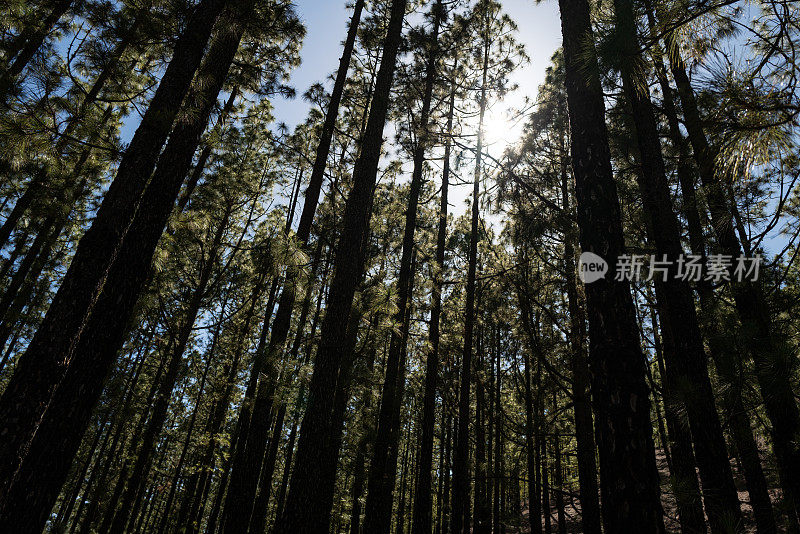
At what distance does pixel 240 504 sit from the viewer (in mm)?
6812

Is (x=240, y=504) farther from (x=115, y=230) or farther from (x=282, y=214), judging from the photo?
(x=282, y=214)

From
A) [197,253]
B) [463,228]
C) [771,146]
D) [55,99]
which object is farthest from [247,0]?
[463,228]

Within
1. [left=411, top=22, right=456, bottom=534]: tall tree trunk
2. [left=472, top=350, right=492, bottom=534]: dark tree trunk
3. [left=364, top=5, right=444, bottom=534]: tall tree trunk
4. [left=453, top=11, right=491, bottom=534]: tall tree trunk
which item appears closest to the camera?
[left=364, top=5, right=444, bottom=534]: tall tree trunk

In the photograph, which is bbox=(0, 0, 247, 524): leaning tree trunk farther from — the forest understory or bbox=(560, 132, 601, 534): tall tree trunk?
bbox=(560, 132, 601, 534): tall tree trunk

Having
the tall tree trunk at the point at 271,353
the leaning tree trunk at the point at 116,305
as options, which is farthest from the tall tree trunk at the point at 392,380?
the leaning tree trunk at the point at 116,305

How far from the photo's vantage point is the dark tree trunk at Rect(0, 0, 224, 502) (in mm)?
3799

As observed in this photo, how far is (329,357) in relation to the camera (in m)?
5.32

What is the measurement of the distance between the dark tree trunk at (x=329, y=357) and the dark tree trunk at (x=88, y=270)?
2472 millimetres

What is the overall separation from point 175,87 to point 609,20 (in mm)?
5173

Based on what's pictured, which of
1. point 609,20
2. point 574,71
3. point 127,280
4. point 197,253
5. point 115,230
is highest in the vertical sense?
point 197,253

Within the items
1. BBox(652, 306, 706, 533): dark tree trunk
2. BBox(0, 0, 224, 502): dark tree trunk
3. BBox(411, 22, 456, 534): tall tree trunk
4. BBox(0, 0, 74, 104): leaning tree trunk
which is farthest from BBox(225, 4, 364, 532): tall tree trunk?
BBox(652, 306, 706, 533): dark tree trunk
